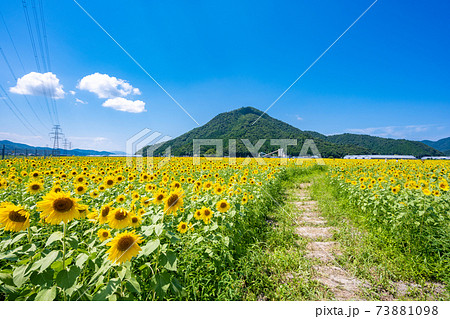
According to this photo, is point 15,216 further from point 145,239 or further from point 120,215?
point 145,239

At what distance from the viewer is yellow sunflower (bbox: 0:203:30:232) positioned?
1.74 m

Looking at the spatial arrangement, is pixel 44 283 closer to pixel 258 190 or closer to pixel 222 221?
pixel 222 221

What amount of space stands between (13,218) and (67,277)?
0.71 meters

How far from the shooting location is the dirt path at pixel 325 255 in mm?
2822

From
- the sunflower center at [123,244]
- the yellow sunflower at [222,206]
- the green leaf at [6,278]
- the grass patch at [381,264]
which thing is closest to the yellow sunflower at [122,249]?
the sunflower center at [123,244]

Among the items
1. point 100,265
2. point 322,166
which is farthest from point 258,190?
point 322,166

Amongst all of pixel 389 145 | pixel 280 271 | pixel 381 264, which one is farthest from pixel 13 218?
pixel 389 145

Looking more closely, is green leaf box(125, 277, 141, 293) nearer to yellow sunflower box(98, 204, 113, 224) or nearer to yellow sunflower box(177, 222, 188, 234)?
yellow sunflower box(98, 204, 113, 224)

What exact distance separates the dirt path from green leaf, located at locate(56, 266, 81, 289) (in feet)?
9.37

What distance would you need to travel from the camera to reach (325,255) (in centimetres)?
372

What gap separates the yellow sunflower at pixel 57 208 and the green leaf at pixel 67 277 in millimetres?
410

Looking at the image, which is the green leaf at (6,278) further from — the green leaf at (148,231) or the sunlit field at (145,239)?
the green leaf at (148,231)

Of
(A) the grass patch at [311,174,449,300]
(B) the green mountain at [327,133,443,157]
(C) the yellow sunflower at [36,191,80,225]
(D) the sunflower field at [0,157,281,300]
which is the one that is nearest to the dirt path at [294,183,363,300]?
(A) the grass patch at [311,174,449,300]

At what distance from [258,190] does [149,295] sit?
170 inches
